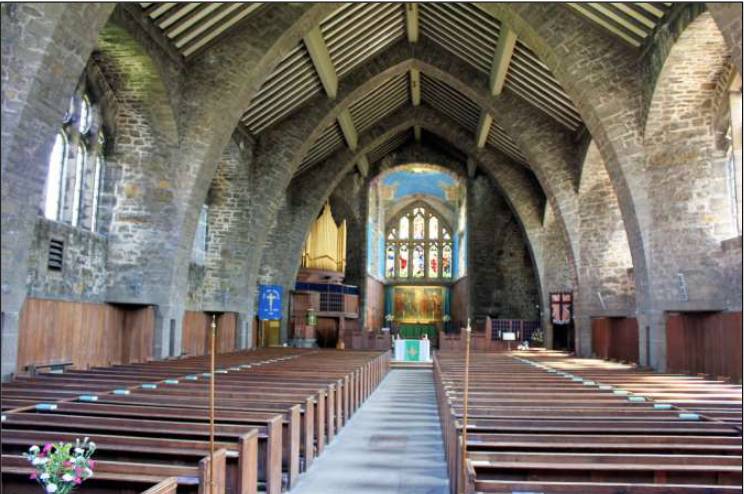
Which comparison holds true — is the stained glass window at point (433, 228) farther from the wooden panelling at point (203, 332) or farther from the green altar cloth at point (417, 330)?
the wooden panelling at point (203, 332)

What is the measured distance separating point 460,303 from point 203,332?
1475cm

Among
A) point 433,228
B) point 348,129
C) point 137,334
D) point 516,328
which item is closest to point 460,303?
point 516,328

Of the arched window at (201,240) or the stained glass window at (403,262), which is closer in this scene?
the arched window at (201,240)

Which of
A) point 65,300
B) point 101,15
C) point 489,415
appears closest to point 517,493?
point 489,415

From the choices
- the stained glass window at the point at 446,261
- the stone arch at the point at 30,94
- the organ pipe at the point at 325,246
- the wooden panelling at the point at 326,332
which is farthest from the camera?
the stained glass window at the point at 446,261

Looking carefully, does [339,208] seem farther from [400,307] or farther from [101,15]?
[101,15]

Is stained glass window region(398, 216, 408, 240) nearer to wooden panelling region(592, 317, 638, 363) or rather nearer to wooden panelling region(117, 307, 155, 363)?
wooden panelling region(592, 317, 638, 363)

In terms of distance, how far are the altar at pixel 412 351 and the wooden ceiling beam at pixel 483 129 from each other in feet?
23.3

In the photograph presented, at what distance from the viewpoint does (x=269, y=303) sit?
789 inches

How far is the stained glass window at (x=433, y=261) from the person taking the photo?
32.8 metres

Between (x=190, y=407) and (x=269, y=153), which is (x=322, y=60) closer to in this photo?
(x=269, y=153)

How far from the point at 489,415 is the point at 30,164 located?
554cm

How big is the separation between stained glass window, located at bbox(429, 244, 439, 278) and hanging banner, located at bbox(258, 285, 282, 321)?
1383cm

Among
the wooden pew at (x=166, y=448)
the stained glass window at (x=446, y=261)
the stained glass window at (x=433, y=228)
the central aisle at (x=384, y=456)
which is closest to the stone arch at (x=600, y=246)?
the central aisle at (x=384, y=456)
